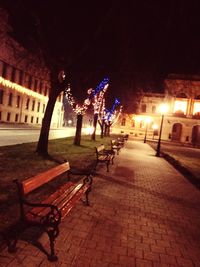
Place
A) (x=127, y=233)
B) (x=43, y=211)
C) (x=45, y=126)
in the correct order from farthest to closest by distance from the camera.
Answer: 1. (x=45, y=126)
2. (x=127, y=233)
3. (x=43, y=211)

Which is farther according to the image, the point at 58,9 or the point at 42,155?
the point at 42,155

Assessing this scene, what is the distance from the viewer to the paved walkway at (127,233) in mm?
4469

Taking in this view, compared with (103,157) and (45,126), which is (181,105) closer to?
(45,126)

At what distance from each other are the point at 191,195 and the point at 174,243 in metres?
4.65

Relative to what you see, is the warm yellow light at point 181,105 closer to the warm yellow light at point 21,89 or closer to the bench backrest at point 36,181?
the warm yellow light at point 21,89

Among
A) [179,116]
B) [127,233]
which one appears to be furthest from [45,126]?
[179,116]

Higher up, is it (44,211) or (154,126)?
(154,126)

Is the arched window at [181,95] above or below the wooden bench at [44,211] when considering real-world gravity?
above

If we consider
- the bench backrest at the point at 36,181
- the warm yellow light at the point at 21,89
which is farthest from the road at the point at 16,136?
the bench backrest at the point at 36,181

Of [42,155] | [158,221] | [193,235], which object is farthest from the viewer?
[42,155]

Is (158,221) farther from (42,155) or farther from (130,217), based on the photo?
(42,155)

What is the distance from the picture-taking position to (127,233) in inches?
225

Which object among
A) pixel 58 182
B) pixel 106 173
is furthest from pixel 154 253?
pixel 106 173

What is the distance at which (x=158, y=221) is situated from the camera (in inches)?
263
